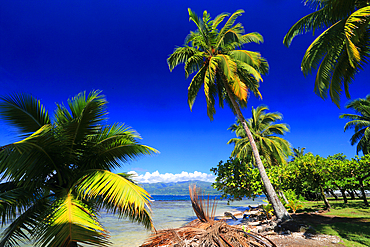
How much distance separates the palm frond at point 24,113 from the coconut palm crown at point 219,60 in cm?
749

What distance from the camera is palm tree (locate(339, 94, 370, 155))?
20.0m

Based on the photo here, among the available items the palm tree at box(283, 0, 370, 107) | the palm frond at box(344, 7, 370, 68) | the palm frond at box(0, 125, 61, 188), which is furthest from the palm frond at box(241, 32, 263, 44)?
the palm frond at box(0, 125, 61, 188)

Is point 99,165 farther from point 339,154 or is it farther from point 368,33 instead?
point 339,154

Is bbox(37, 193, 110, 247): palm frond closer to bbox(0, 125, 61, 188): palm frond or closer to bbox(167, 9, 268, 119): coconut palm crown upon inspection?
bbox(0, 125, 61, 188): palm frond

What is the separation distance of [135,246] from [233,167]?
681 cm

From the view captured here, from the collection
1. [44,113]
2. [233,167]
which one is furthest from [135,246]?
[44,113]

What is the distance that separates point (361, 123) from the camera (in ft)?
70.4

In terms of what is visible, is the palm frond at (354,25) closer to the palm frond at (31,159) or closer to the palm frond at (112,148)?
the palm frond at (112,148)

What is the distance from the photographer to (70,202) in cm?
328

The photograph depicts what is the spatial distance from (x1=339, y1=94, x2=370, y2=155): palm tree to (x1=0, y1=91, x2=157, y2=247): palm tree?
83.8ft

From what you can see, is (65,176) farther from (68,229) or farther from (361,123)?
(361,123)

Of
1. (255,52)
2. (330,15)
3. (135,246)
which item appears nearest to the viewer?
(330,15)

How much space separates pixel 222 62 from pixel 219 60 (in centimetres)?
42

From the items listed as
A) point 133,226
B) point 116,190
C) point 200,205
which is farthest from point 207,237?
point 133,226
